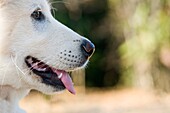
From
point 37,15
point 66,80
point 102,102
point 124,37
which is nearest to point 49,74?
point 66,80

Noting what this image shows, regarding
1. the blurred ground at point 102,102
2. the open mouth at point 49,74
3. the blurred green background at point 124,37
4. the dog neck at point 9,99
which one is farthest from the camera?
the blurred green background at point 124,37

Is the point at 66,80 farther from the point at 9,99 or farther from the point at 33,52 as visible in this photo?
the point at 9,99

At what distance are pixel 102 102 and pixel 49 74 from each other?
24.5ft

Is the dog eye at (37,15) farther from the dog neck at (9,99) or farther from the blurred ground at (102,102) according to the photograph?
the blurred ground at (102,102)

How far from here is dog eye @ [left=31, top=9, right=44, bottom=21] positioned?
386 centimetres

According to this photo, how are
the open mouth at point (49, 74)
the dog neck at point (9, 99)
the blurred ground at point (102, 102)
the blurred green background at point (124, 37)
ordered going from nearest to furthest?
1. the dog neck at point (9, 99)
2. the open mouth at point (49, 74)
3. the blurred ground at point (102, 102)
4. the blurred green background at point (124, 37)

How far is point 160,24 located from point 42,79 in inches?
302

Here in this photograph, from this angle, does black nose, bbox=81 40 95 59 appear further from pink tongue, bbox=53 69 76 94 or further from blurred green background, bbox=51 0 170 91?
blurred green background, bbox=51 0 170 91

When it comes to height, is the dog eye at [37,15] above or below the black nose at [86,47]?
above

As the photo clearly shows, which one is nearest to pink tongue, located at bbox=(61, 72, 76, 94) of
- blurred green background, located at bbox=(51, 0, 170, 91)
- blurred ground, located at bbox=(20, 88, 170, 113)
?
blurred ground, located at bbox=(20, 88, 170, 113)

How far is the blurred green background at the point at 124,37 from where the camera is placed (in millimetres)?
11453

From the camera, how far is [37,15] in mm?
3906

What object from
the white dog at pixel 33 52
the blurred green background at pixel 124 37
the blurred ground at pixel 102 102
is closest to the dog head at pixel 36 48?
the white dog at pixel 33 52

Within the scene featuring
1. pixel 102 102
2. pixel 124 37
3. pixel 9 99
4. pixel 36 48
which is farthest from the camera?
pixel 124 37
